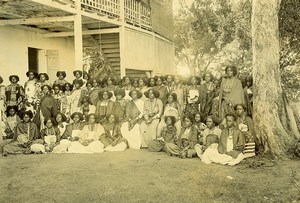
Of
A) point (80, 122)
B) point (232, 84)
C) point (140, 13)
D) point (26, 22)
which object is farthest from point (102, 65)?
point (232, 84)

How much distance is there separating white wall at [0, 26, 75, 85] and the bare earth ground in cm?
517

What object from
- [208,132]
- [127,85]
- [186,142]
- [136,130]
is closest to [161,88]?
[127,85]

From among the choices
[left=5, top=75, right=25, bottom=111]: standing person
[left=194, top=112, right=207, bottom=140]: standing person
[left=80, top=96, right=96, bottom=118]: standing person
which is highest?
[left=5, top=75, right=25, bottom=111]: standing person

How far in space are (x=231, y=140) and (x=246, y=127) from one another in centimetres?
67

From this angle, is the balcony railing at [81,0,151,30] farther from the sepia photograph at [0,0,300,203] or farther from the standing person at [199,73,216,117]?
the standing person at [199,73,216,117]

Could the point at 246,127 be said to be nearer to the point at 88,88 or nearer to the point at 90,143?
the point at 90,143

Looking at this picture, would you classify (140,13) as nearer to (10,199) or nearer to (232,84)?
(232,84)

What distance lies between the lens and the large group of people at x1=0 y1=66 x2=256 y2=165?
8.67m

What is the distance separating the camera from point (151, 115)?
10133 millimetres

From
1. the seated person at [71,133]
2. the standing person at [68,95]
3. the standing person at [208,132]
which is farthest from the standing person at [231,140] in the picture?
the standing person at [68,95]

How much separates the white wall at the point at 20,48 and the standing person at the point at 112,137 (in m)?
4.75

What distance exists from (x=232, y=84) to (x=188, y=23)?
19.7m

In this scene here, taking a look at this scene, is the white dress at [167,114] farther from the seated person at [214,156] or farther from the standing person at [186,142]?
the seated person at [214,156]

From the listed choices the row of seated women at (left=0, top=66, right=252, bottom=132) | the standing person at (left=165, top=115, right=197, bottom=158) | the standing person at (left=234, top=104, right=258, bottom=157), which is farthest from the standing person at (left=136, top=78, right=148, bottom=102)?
the standing person at (left=234, top=104, right=258, bottom=157)
